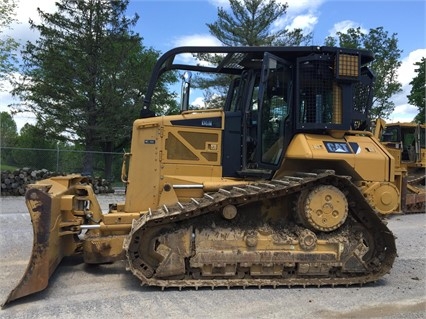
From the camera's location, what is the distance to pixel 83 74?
22188 millimetres

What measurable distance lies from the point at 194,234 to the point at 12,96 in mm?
20861

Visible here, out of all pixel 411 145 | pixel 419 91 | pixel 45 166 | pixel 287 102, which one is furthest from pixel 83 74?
pixel 419 91

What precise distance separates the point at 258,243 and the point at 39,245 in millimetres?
2612

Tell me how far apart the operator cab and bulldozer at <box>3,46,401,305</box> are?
2cm

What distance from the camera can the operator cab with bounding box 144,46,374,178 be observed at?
6.04 metres

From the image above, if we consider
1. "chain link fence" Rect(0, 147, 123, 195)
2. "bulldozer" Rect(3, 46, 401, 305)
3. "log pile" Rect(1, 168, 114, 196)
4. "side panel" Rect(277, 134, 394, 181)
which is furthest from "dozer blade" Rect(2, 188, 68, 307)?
"log pile" Rect(1, 168, 114, 196)

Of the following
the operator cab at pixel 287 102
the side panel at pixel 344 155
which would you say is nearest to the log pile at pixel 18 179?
the operator cab at pixel 287 102

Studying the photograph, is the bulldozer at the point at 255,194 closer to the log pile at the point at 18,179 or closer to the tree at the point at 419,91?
the log pile at the point at 18,179

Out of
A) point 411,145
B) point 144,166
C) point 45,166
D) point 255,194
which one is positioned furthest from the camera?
point 45,166

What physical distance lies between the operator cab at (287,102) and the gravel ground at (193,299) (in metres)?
1.82

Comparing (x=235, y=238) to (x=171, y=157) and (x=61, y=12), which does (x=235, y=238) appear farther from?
(x=61, y=12)

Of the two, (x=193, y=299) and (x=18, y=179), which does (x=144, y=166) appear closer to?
(x=193, y=299)

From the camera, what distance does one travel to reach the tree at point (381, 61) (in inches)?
1206

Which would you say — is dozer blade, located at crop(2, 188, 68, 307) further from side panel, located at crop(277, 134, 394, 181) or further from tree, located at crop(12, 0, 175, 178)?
tree, located at crop(12, 0, 175, 178)
